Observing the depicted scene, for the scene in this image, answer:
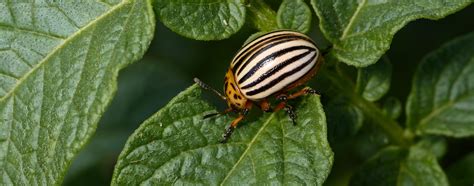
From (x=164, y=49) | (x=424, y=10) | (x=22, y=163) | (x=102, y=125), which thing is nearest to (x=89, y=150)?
(x=102, y=125)

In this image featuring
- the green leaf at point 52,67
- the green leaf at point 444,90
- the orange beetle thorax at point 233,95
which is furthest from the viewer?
the green leaf at point 444,90

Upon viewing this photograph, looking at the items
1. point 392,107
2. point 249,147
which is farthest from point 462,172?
point 249,147

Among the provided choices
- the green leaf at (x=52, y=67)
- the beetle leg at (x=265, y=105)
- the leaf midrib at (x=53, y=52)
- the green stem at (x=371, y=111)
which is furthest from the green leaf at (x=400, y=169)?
the leaf midrib at (x=53, y=52)

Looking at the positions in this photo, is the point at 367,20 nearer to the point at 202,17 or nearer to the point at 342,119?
the point at 342,119

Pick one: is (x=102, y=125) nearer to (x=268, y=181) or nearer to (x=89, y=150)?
(x=89, y=150)

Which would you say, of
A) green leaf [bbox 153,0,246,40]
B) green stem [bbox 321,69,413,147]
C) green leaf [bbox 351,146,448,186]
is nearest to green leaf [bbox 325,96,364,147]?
green stem [bbox 321,69,413,147]

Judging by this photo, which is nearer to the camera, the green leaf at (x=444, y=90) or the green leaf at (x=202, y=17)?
the green leaf at (x=202, y=17)

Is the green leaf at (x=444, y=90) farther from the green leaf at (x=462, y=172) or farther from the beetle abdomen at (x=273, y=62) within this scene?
the beetle abdomen at (x=273, y=62)
